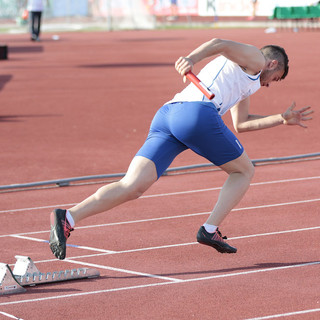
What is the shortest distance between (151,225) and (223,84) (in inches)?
82.2

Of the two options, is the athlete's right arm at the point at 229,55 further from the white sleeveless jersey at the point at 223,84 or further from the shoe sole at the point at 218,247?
the shoe sole at the point at 218,247

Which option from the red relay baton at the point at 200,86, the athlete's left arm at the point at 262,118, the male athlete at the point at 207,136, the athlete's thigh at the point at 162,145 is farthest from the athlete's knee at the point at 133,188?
the athlete's left arm at the point at 262,118

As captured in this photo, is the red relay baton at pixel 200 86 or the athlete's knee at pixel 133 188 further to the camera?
the athlete's knee at pixel 133 188

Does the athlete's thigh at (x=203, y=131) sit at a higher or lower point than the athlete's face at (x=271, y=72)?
lower

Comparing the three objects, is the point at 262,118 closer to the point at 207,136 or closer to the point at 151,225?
the point at 207,136

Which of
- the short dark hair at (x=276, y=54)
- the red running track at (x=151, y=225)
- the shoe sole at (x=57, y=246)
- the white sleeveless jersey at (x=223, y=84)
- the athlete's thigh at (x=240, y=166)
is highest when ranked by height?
the short dark hair at (x=276, y=54)

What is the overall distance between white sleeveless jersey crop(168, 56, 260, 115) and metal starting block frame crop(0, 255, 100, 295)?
4.53ft

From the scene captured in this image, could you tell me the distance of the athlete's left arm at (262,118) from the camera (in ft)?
19.5

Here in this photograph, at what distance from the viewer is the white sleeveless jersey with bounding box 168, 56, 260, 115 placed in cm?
566

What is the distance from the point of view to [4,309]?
499 cm

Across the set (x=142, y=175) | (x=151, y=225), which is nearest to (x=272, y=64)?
(x=142, y=175)

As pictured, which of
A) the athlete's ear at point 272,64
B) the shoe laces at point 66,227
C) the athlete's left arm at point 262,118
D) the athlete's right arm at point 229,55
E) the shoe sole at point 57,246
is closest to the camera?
the athlete's right arm at point 229,55

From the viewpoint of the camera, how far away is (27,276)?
17.9 ft

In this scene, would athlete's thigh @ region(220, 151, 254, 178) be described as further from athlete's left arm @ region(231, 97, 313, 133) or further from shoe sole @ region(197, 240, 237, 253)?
shoe sole @ region(197, 240, 237, 253)
